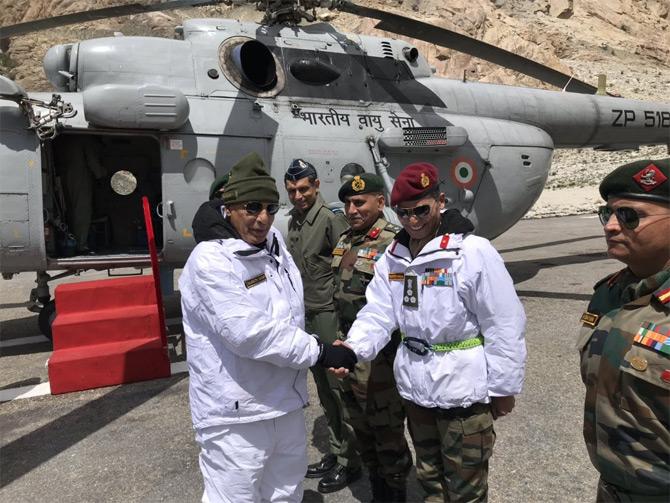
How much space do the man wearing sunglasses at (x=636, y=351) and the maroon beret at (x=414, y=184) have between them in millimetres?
784

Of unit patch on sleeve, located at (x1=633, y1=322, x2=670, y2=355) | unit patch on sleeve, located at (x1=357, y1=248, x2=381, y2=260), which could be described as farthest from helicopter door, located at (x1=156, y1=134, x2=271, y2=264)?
unit patch on sleeve, located at (x1=633, y1=322, x2=670, y2=355)

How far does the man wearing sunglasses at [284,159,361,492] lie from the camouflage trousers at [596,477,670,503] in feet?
5.85

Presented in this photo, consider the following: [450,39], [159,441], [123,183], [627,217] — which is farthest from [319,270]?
[123,183]

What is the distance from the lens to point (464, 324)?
210cm

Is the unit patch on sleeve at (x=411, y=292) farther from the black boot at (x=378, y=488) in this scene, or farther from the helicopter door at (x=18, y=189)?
the helicopter door at (x=18, y=189)

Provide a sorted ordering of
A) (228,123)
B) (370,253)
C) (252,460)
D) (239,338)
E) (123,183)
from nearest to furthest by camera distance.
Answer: (239,338) → (252,460) → (370,253) → (228,123) → (123,183)

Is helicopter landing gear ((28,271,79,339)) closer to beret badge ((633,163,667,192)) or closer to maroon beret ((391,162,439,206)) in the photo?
maroon beret ((391,162,439,206))

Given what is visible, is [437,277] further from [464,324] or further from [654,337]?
[654,337]

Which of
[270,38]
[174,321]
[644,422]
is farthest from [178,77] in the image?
[644,422]

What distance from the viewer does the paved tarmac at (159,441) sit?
297 centimetres

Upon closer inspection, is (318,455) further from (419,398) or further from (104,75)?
(104,75)

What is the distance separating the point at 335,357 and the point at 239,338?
47 cm

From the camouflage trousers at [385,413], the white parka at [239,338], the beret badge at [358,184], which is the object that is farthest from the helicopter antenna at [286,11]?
the white parka at [239,338]

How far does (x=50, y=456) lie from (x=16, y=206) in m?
2.74
